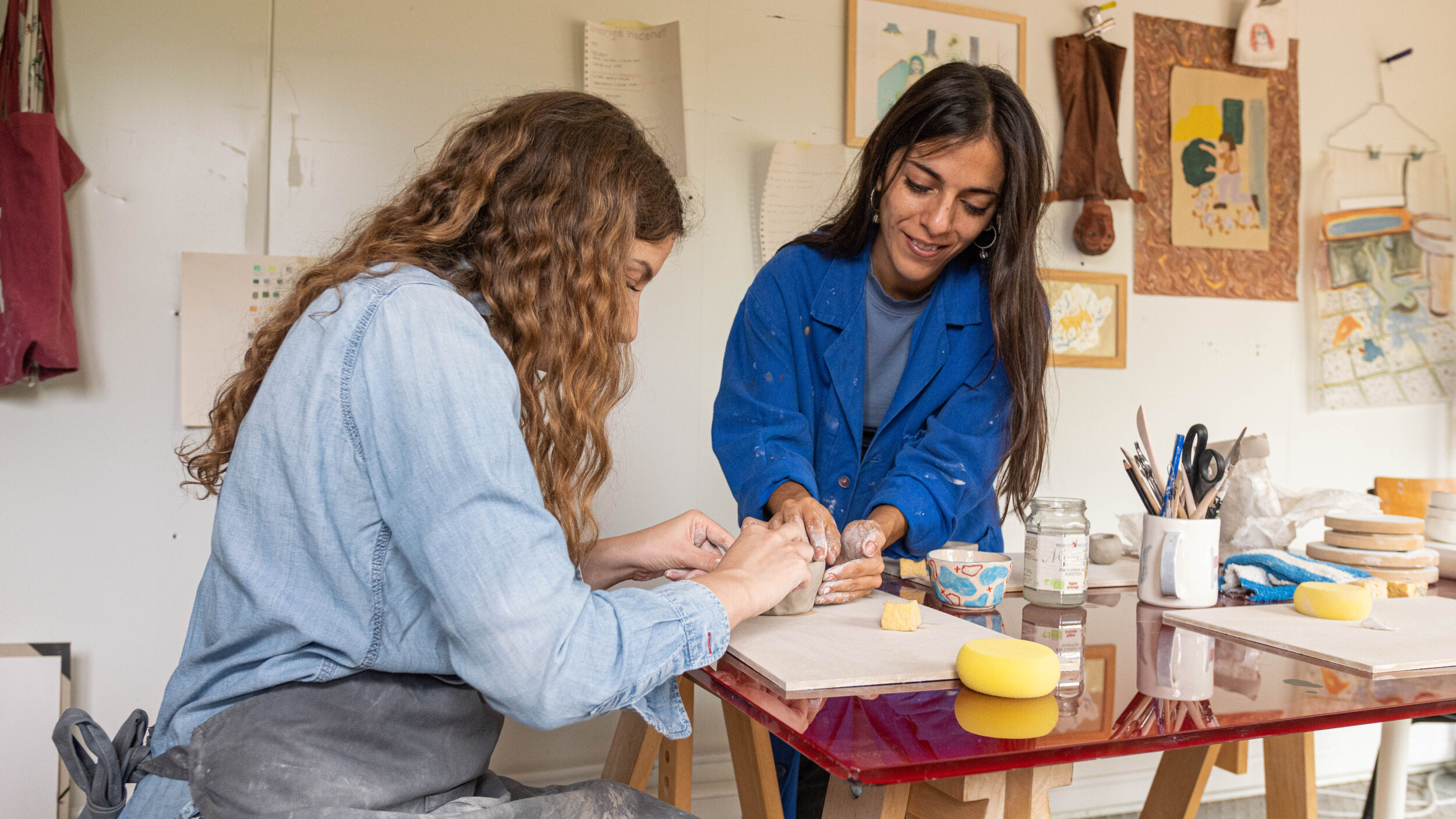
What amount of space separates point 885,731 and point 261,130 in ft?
6.77

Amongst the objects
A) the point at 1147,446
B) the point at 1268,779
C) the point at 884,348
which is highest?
the point at 884,348

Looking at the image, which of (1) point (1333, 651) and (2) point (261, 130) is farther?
(2) point (261, 130)

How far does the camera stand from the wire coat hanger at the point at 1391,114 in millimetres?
3047

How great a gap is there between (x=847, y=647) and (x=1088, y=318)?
83.0 inches

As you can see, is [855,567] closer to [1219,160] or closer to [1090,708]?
[1090,708]

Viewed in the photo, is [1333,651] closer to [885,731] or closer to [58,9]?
[885,731]

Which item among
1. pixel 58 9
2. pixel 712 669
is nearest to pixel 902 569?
pixel 712 669

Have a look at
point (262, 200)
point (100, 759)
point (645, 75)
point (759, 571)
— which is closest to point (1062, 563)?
point (759, 571)

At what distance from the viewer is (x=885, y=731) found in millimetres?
786

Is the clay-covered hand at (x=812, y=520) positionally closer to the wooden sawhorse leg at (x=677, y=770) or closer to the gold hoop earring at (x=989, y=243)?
the wooden sawhorse leg at (x=677, y=770)

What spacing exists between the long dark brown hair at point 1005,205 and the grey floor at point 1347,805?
5.12ft

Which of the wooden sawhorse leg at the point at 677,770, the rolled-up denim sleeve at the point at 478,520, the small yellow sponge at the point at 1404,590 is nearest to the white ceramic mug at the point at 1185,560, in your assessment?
the small yellow sponge at the point at 1404,590

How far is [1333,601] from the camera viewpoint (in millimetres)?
1199

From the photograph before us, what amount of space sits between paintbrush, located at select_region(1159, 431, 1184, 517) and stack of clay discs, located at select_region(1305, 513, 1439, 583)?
432 mm
